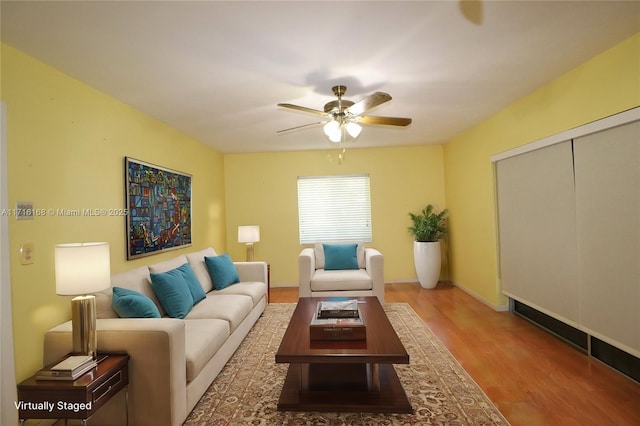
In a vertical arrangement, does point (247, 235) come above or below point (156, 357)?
above

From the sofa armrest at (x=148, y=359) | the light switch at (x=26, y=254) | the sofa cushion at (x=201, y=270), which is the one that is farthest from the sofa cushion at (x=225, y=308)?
the light switch at (x=26, y=254)

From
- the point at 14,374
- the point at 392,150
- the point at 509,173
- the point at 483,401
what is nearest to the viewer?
the point at 14,374

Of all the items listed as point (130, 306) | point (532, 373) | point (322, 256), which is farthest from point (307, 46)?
point (322, 256)

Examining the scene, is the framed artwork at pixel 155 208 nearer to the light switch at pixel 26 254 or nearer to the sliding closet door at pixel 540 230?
the light switch at pixel 26 254

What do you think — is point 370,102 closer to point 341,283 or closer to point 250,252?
point 341,283

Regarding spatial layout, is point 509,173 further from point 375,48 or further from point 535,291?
point 375,48

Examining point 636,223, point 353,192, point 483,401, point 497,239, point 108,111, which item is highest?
point 108,111

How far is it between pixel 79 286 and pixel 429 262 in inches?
183

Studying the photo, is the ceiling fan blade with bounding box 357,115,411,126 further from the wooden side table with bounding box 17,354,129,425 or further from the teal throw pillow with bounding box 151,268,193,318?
the wooden side table with bounding box 17,354,129,425

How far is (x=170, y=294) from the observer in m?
2.76

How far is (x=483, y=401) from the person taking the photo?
2170 mm

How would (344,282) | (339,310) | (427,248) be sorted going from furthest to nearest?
(427,248) → (344,282) → (339,310)

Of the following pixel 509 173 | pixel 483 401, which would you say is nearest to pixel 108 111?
pixel 483 401

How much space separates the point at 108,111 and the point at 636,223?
4.36m
